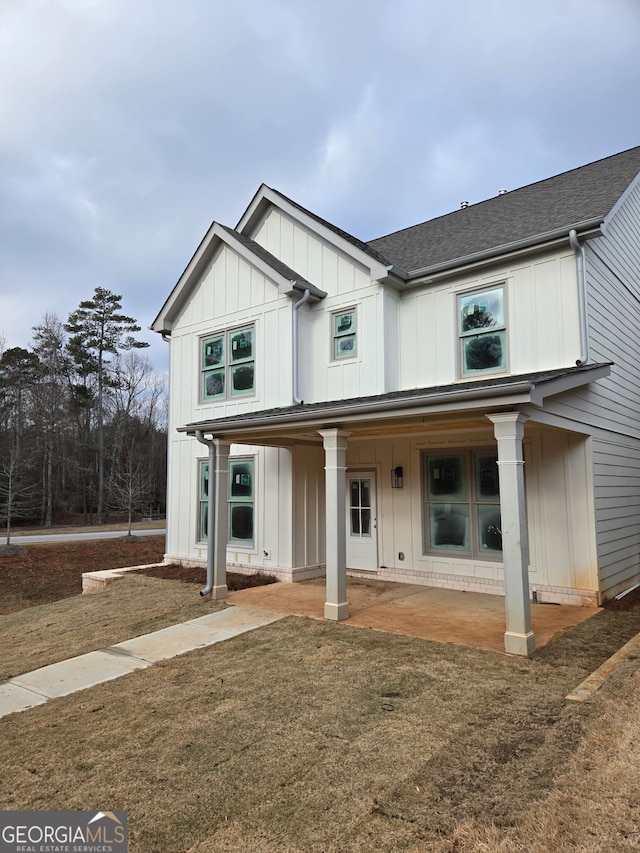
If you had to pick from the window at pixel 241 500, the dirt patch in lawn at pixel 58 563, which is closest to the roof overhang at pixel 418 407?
the window at pixel 241 500

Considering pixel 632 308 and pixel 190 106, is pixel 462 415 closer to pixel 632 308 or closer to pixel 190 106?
pixel 632 308

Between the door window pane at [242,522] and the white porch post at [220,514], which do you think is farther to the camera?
the door window pane at [242,522]

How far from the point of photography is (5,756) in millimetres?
3547

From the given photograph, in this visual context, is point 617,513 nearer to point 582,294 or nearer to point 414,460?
point 414,460

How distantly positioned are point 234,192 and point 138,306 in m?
21.4

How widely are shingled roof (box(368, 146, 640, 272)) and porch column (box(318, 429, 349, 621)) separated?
3.86 metres

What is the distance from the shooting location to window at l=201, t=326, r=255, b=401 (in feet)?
34.1

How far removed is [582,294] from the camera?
7164 mm

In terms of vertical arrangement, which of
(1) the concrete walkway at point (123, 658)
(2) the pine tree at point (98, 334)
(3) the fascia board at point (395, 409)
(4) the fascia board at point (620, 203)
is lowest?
(1) the concrete walkway at point (123, 658)

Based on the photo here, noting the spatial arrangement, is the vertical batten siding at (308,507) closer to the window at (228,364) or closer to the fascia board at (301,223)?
the window at (228,364)

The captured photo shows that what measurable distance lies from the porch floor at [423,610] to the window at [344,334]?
4103 millimetres

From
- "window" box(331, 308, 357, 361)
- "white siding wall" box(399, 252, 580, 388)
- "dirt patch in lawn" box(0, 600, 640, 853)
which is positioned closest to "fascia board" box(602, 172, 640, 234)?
"white siding wall" box(399, 252, 580, 388)

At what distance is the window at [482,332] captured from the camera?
796 cm

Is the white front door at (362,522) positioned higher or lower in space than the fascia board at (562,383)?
lower
